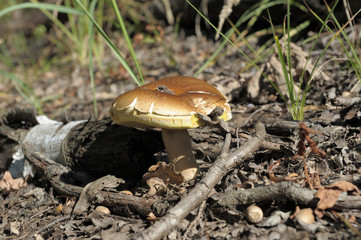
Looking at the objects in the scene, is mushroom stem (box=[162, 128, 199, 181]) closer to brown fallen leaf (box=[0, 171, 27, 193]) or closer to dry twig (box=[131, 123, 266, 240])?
dry twig (box=[131, 123, 266, 240])

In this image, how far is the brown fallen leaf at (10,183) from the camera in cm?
288

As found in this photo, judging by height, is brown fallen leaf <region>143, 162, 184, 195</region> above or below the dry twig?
below

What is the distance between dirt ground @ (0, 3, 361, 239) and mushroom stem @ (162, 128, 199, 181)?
9 cm

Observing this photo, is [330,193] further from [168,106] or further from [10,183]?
[10,183]

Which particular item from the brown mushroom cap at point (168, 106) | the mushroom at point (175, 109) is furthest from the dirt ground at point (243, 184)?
the brown mushroom cap at point (168, 106)

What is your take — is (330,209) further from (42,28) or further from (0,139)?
(42,28)

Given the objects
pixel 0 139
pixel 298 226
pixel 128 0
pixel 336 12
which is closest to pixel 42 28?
pixel 128 0

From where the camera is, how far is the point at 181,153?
2.28 metres

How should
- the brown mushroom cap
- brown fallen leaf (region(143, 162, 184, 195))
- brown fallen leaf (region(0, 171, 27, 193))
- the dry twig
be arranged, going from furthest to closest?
brown fallen leaf (region(0, 171, 27, 193)) → brown fallen leaf (region(143, 162, 184, 195)) → the brown mushroom cap → the dry twig

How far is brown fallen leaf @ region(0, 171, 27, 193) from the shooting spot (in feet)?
9.44

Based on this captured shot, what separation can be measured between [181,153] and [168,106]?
478 millimetres

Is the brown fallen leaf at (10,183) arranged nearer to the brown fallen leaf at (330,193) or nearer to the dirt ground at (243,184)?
the dirt ground at (243,184)

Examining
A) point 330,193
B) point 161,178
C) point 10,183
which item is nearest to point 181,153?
point 161,178

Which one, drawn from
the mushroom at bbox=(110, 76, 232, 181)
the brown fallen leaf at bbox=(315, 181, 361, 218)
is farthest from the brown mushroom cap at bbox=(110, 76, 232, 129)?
the brown fallen leaf at bbox=(315, 181, 361, 218)
